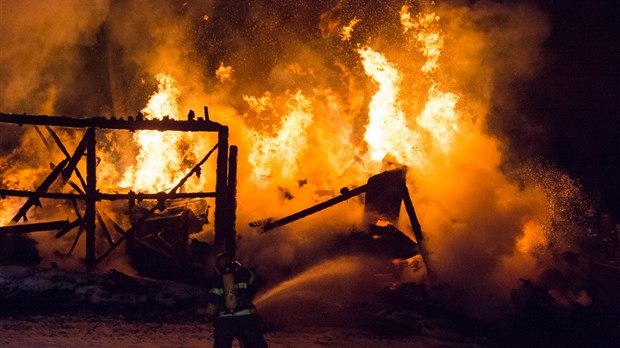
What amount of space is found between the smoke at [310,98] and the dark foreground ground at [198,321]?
42.5 inches

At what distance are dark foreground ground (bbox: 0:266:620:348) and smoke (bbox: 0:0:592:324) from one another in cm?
108

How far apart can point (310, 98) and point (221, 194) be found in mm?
12296

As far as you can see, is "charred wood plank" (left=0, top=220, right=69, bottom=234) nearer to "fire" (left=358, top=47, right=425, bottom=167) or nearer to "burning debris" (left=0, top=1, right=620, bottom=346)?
"burning debris" (left=0, top=1, right=620, bottom=346)

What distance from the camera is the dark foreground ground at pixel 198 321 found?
28.8 ft

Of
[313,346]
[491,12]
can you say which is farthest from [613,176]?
[313,346]

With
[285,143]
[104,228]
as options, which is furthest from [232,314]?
[285,143]

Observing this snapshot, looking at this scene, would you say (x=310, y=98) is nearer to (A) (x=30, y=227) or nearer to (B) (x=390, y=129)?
(B) (x=390, y=129)

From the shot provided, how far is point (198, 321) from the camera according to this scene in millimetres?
9836

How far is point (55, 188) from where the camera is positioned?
12.1m

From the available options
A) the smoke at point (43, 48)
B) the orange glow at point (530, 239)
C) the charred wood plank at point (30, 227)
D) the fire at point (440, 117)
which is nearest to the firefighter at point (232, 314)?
the charred wood plank at point (30, 227)

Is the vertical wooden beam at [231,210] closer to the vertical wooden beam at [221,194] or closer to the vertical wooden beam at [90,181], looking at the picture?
the vertical wooden beam at [221,194]

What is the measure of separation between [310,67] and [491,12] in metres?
8.32

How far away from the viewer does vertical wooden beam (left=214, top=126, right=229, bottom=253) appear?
11.0 meters

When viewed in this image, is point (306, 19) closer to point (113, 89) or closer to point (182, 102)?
point (182, 102)
